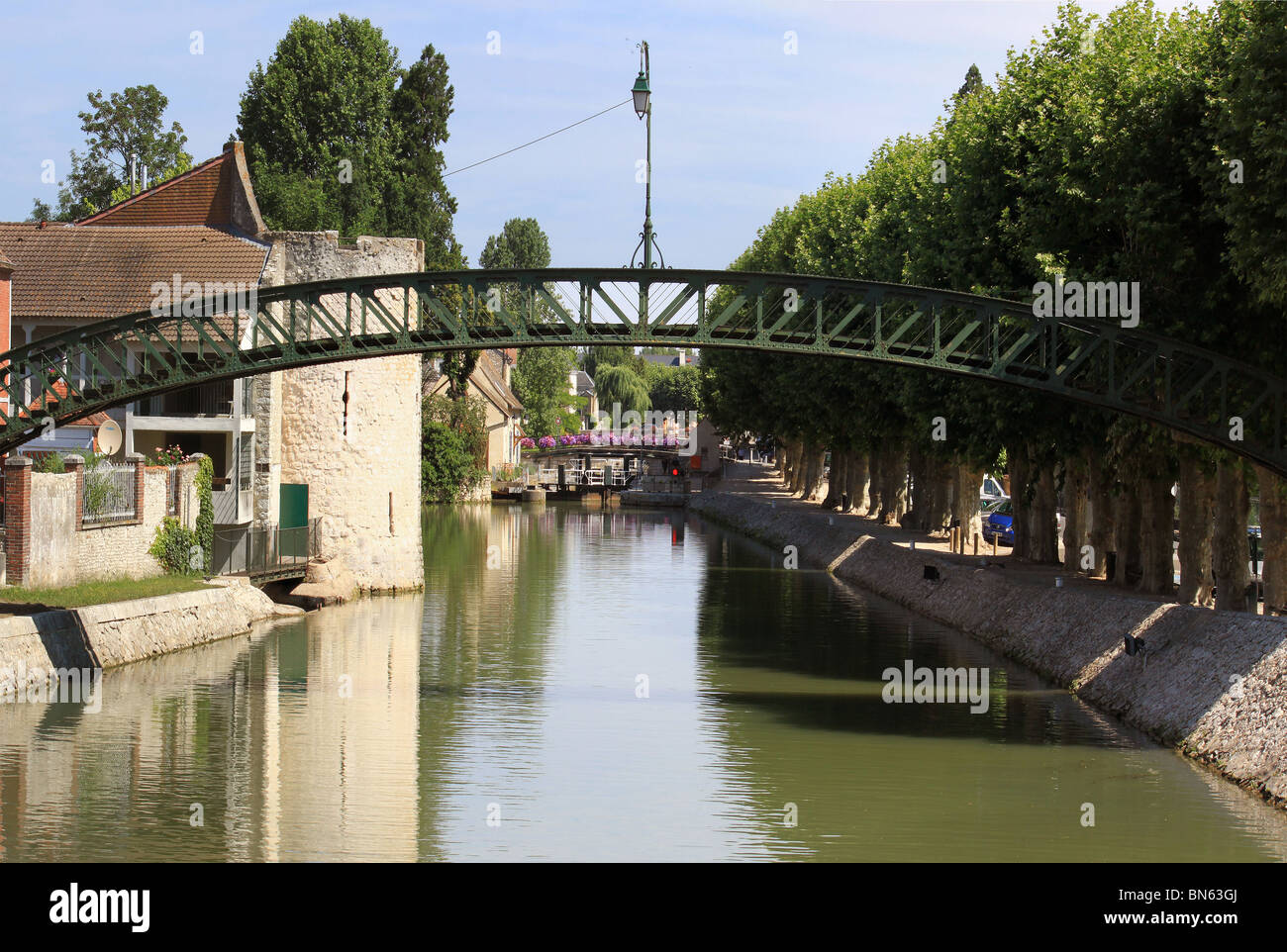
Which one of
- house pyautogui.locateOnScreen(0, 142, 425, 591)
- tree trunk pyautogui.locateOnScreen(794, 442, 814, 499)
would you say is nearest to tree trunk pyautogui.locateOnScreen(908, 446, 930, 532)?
house pyautogui.locateOnScreen(0, 142, 425, 591)

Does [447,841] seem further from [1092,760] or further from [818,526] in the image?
[818,526]

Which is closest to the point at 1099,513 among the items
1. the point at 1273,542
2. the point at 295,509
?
the point at 1273,542

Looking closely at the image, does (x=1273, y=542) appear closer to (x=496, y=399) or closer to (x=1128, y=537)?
(x=1128, y=537)

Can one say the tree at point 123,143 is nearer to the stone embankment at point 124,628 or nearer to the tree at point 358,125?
the tree at point 358,125

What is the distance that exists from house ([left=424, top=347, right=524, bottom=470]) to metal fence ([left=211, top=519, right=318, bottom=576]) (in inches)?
2072

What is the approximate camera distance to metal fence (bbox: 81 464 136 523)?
106 feet

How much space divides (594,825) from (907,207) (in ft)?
109

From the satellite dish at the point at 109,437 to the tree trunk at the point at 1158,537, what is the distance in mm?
24738

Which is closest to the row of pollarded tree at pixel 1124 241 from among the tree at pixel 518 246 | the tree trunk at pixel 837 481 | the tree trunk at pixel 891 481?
the tree trunk at pixel 891 481

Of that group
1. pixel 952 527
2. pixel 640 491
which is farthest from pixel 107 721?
pixel 640 491

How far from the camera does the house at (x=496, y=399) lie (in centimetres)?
9888

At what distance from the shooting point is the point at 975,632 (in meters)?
38.0

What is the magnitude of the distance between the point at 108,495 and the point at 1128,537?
72.9 ft

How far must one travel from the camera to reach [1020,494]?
140 ft
